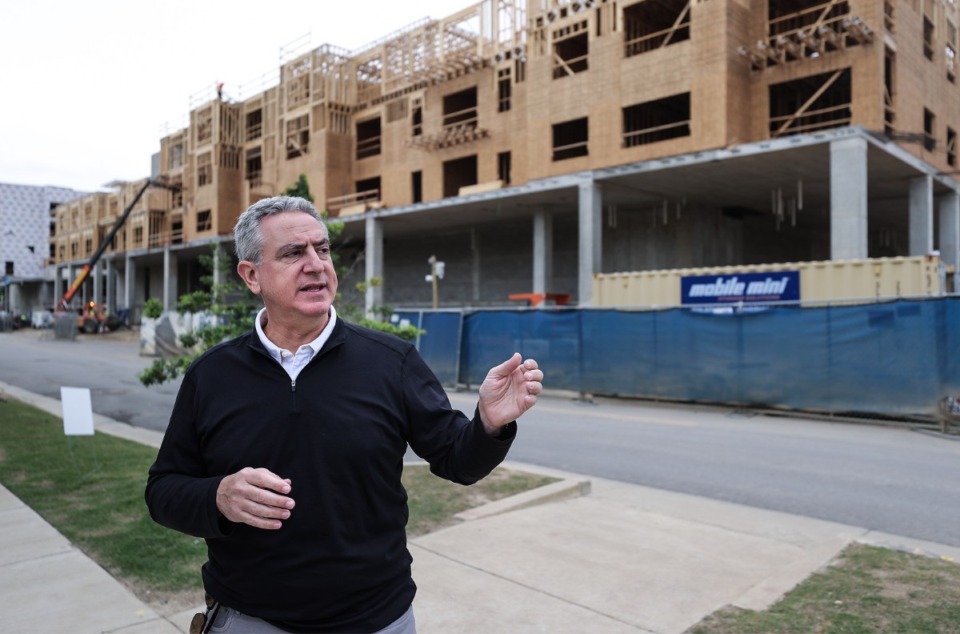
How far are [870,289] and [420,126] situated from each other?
26.5 meters

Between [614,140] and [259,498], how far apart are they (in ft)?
93.3

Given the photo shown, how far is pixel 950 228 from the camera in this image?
32.3m

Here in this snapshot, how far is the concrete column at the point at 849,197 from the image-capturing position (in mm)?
22531

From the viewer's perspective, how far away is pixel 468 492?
7.12 meters

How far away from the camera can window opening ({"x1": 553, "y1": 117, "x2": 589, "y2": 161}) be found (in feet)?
109

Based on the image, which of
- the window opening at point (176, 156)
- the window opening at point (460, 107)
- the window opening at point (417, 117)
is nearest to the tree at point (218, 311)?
the window opening at point (460, 107)

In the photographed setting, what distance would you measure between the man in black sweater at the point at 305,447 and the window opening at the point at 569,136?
104ft

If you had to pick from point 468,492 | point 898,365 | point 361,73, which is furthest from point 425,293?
point 468,492

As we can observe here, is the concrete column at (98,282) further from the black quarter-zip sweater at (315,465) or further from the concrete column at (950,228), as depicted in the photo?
the black quarter-zip sweater at (315,465)

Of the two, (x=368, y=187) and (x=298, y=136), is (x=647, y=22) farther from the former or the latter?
(x=298, y=136)

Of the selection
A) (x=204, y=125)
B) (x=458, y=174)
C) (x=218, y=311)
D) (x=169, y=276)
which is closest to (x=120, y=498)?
(x=218, y=311)

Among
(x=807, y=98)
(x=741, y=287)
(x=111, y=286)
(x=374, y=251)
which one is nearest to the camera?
(x=741, y=287)

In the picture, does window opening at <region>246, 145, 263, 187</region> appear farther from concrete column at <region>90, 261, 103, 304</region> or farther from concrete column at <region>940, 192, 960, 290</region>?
concrete column at <region>940, 192, 960, 290</region>

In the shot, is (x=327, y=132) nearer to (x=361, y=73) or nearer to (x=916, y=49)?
(x=361, y=73)
